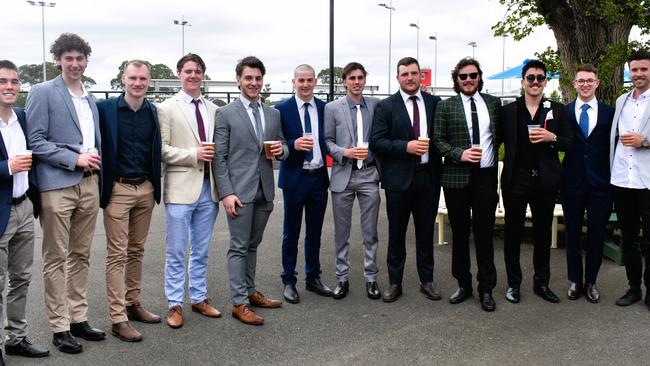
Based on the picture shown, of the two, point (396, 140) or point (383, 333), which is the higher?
point (396, 140)

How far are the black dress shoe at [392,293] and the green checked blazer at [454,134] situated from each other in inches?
41.7

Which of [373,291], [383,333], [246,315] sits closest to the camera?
[383,333]

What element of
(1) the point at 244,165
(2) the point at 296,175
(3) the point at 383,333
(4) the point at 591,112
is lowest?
(3) the point at 383,333

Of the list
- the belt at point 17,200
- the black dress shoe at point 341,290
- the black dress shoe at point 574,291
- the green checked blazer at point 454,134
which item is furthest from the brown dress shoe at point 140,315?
the black dress shoe at point 574,291

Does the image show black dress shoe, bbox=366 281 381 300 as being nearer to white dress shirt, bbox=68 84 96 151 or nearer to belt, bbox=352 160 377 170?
belt, bbox=352 160 377 170

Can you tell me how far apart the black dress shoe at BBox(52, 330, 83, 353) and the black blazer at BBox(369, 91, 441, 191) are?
279cm

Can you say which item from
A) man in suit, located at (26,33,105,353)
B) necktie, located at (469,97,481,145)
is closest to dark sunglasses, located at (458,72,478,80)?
necktie, located at (469,97,481,145)

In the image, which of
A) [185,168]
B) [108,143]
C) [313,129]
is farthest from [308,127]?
[108,143]

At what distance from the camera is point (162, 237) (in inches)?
323

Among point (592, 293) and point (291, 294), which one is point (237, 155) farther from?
point (592, 293)

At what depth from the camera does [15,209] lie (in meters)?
3.96

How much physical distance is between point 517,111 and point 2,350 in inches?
173

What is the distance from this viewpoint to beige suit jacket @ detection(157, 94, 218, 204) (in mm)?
4680

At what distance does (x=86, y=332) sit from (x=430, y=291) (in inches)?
116
